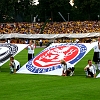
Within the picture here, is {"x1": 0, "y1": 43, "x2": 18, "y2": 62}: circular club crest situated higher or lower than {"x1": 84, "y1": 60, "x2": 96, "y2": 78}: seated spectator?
higher

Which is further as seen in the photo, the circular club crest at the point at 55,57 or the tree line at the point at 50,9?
the tree line at the point at 50,9

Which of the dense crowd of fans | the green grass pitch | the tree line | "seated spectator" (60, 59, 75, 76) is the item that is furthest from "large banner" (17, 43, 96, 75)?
the tree line

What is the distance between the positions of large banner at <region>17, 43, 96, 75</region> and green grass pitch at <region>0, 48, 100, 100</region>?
0.83 m

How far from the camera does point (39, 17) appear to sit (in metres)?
111

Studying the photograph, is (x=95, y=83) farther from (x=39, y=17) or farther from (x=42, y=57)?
(x=39, y=17)

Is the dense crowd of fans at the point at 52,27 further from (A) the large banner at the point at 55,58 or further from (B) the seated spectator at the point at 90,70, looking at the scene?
(B) the seated spectator at the point at 90,70

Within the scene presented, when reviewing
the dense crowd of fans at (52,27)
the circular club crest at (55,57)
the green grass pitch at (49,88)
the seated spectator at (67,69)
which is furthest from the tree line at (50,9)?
the green grass pitch at (49,88)

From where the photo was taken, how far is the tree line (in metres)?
96.1

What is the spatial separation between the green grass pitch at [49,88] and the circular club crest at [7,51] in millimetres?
3603

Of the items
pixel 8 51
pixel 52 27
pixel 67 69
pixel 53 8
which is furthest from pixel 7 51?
pixel 53 8

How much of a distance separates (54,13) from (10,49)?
274 feet

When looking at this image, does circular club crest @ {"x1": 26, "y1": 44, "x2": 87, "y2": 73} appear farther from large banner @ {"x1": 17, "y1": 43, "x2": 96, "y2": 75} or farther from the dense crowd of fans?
the dense crowd of fans

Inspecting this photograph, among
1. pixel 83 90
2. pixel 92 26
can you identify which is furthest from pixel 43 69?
pixel 92 26

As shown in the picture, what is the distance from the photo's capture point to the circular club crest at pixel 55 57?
19.9m
